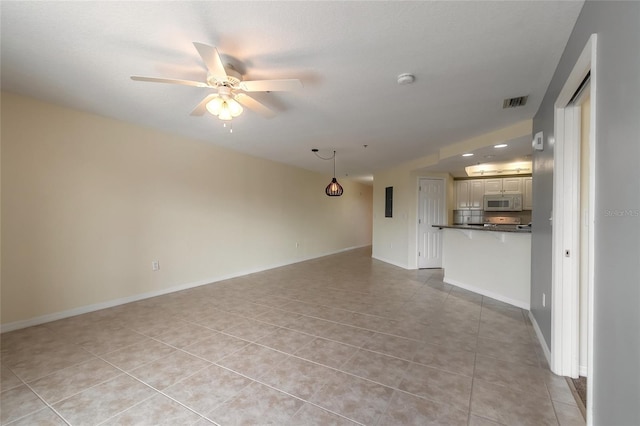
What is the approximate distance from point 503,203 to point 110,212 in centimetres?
742

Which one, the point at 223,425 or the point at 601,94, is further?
the point at 223,425

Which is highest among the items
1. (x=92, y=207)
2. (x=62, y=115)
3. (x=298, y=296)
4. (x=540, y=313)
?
(x=62, y=115)

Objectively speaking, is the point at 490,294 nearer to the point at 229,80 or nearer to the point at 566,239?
the point at 566,239

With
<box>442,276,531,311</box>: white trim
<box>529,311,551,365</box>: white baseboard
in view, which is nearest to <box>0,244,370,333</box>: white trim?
<box>442,276,531,311</box>: white trim

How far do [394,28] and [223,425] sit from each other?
2.64m

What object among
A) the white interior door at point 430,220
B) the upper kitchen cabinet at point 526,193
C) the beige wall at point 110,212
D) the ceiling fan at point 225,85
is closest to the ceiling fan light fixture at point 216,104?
Answer: the ceiling fan at point 225,85

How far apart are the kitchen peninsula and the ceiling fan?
341 centimetres

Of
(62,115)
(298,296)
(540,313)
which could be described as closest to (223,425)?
(298,296)

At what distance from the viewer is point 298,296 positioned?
3.95 metres

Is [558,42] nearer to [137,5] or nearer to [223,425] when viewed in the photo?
[137,5]

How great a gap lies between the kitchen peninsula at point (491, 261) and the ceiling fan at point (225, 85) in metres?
3.41

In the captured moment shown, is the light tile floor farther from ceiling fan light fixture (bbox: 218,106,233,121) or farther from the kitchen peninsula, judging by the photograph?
ceiling fan light fixture (bbox: 218,106,233,121)

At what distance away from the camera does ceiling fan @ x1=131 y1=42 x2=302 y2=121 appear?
5.90 feet

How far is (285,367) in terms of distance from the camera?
2092 millimetres
